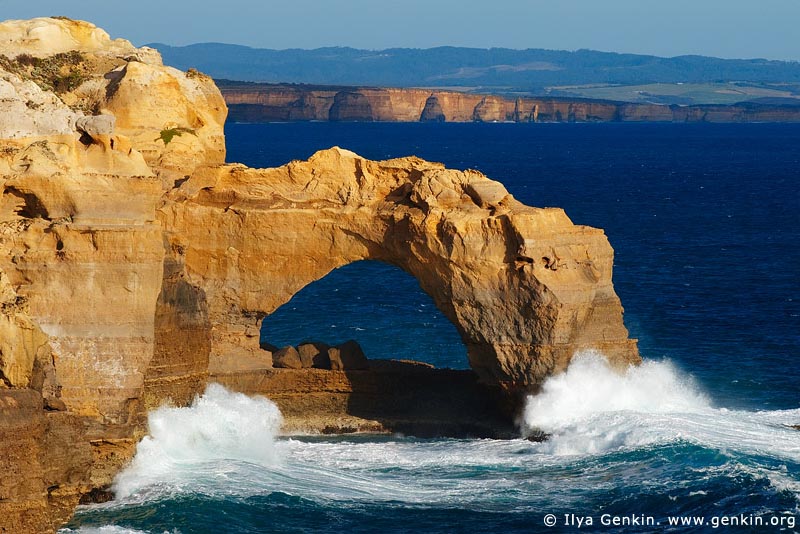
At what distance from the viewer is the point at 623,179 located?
118 m

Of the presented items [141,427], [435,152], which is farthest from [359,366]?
[435,152]

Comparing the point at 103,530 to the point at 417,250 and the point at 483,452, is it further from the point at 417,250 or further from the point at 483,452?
the point at 417,250

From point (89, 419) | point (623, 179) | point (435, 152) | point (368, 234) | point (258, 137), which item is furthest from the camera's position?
point (258, 137)

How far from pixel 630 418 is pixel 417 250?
22.3 feet

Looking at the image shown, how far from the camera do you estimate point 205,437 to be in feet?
124

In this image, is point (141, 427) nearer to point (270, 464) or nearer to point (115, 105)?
point (270, 464)

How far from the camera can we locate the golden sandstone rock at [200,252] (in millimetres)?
33594

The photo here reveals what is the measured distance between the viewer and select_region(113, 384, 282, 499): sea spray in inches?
1364

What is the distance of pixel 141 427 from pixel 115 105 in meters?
10.5

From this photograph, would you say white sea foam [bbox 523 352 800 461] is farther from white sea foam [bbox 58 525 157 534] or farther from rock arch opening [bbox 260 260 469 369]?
white sea foam [bbox 58 525 157 534]

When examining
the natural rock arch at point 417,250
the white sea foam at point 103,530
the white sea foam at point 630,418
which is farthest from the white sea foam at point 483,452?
the white sea foam at point 103,530

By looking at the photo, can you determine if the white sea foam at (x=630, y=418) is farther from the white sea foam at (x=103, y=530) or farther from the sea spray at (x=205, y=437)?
the white sea foam at (x=103, y=530)

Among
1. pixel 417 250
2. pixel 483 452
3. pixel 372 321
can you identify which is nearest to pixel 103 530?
pixel 483 452

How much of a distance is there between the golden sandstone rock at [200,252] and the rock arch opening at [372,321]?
4259 mm
